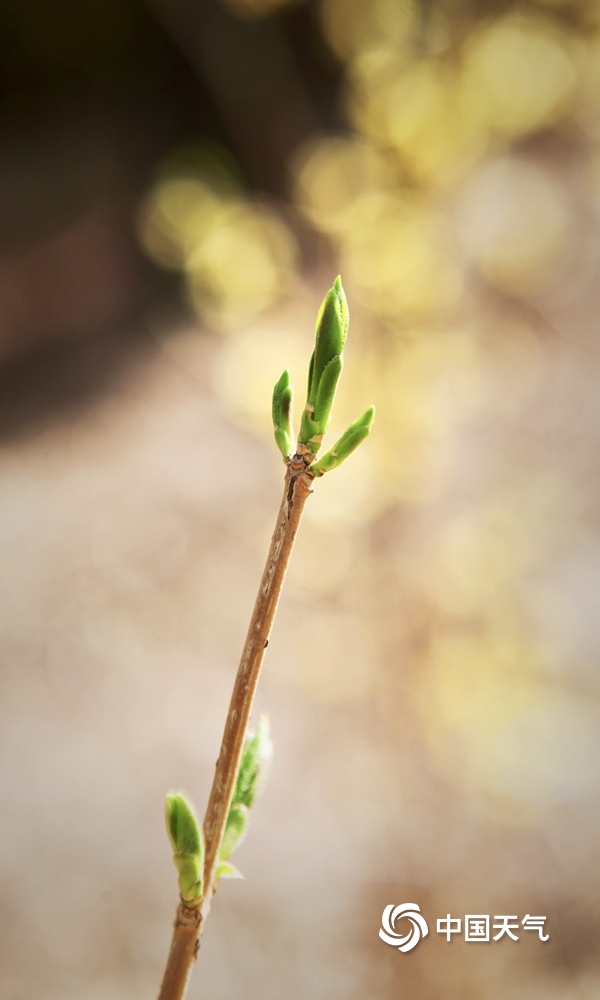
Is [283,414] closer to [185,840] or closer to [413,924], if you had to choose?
[185,840]

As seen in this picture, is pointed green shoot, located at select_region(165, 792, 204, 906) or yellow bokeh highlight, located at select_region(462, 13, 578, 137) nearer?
pointed green shoot, located at select_region(165, 792, 204, 906)

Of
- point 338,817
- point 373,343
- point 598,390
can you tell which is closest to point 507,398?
point 598,390

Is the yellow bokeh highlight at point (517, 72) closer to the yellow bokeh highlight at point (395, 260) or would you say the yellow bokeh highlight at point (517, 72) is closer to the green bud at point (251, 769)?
the yellow bokeh highlight at point (395, 260)

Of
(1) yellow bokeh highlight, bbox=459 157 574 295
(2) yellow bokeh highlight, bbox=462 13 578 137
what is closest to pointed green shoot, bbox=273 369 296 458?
(2) yellow bokeh highlight, bbox=462 13 578 137

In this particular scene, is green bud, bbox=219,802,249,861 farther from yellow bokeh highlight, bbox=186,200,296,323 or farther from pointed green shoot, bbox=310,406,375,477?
yellow bokeh highlight, bbox=186,200,296,323

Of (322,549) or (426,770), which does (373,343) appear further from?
(426,770)

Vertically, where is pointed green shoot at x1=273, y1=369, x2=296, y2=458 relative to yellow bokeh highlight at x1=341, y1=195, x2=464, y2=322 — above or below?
below
